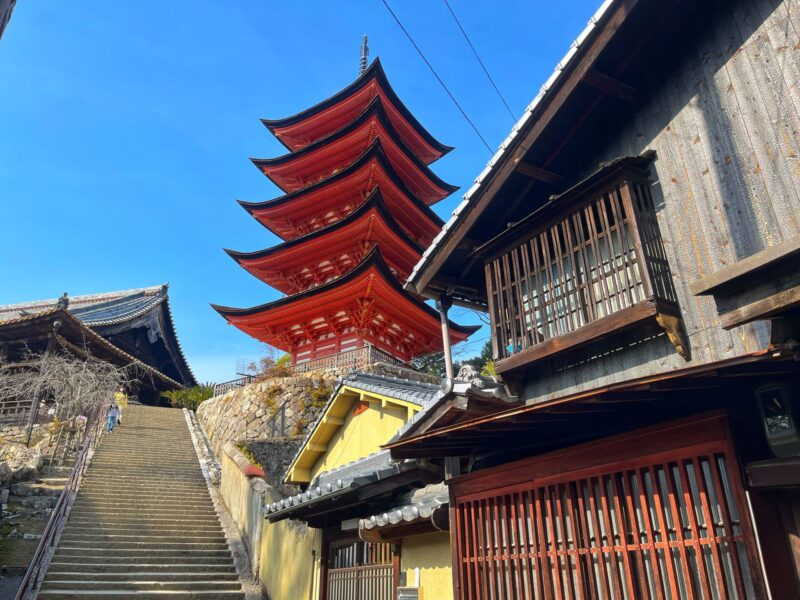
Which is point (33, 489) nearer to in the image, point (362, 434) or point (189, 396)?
point (362, 434)

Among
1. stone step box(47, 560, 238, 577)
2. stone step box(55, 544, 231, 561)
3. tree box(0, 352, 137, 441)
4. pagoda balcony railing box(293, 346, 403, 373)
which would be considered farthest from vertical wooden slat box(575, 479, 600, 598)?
tree box(0, 352, 137, 441)

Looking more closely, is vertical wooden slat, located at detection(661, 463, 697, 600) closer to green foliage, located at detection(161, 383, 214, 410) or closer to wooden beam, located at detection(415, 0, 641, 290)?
wooden beam, located at detection(415, 0, 641, 290)

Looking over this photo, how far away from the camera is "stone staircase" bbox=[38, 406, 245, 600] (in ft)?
35.1

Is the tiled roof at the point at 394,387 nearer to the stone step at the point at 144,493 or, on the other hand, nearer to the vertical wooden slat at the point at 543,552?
the vertical wooden slat at the point at 543,552

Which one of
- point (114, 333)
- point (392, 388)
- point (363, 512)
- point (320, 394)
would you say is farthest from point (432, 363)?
point (363, 512)

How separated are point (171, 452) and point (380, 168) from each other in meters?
15.4

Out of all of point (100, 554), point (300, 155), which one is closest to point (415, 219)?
point (300, 155)

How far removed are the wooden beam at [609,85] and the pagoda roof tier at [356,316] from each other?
1645cm

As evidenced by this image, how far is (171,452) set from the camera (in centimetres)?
2030

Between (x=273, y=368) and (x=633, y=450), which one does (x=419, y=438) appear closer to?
(x=633, y=450)

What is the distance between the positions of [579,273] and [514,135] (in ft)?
5.96

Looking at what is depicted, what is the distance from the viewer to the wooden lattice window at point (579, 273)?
5.48 meters

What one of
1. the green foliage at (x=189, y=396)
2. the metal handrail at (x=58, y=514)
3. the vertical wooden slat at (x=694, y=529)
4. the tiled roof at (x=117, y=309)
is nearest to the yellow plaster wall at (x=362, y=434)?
the metal handrail at (x=58, y=514)

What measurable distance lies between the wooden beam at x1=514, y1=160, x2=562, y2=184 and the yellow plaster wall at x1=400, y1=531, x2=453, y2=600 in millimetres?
4319
